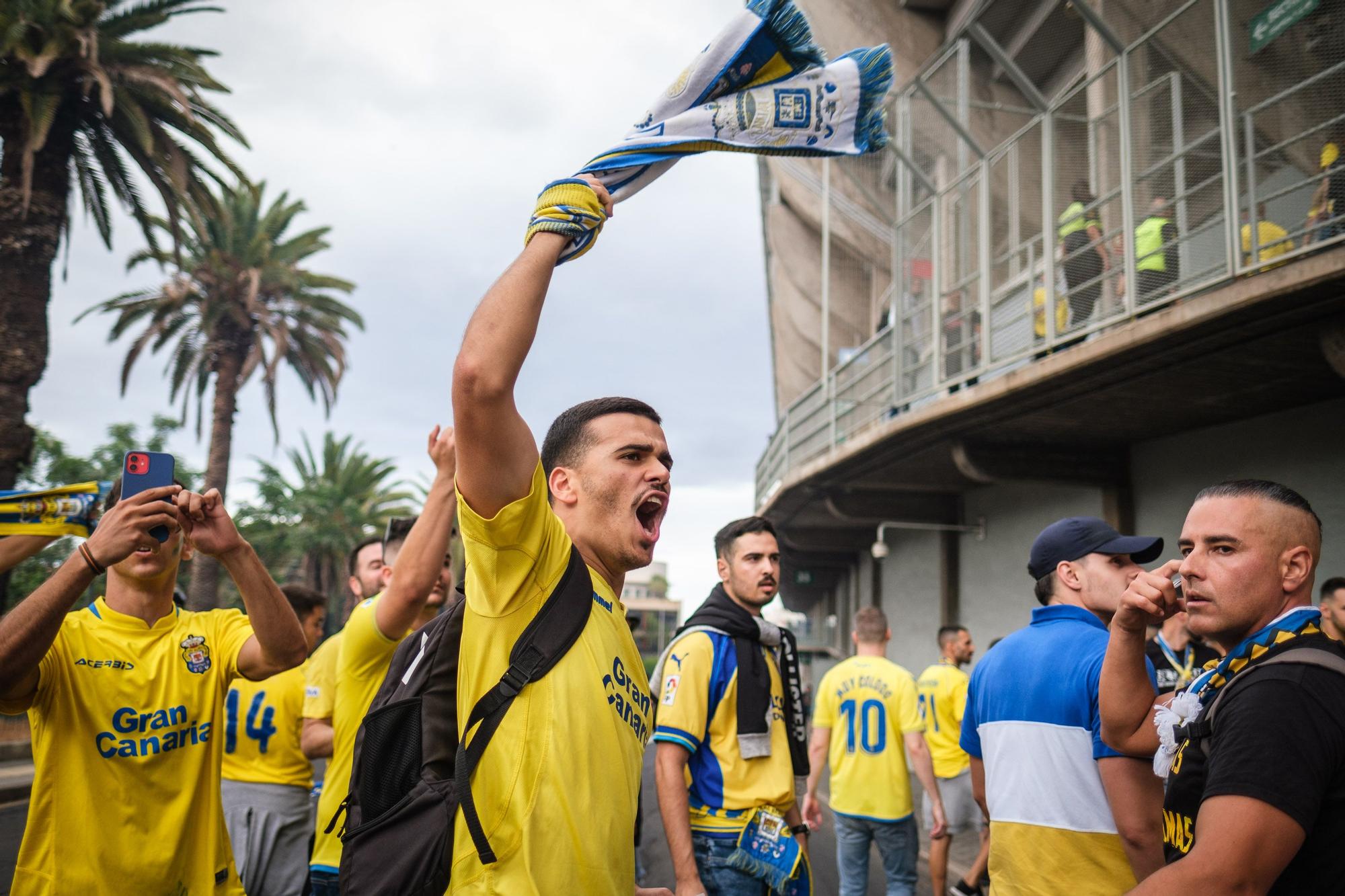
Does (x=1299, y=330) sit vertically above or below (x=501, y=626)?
above

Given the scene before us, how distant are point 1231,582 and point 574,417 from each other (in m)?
1.70

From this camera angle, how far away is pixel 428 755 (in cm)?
197

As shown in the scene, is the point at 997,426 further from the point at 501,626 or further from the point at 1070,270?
the point at 501,626

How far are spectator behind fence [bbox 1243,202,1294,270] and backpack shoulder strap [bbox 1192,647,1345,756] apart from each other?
18.9 ft

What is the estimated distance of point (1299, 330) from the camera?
24.1 ft

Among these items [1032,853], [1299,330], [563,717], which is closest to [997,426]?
[1299,330]

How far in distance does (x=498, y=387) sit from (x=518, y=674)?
59 cm

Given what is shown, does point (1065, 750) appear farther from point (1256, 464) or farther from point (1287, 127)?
point (1256, 464)

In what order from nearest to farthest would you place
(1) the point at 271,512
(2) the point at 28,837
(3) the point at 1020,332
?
(2) the point at 28,837
(3) the point at 1020,332
(1) the point at 271,512

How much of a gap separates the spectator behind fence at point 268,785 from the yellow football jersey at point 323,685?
0.20 metres

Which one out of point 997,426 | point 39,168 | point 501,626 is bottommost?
point 501,626

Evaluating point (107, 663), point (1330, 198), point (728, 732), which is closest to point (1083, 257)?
point (1330, 198)

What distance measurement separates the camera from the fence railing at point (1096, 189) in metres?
6.98

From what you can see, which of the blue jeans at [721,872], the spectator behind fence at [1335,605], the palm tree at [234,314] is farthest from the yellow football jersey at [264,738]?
the palm tree at [234,314]
